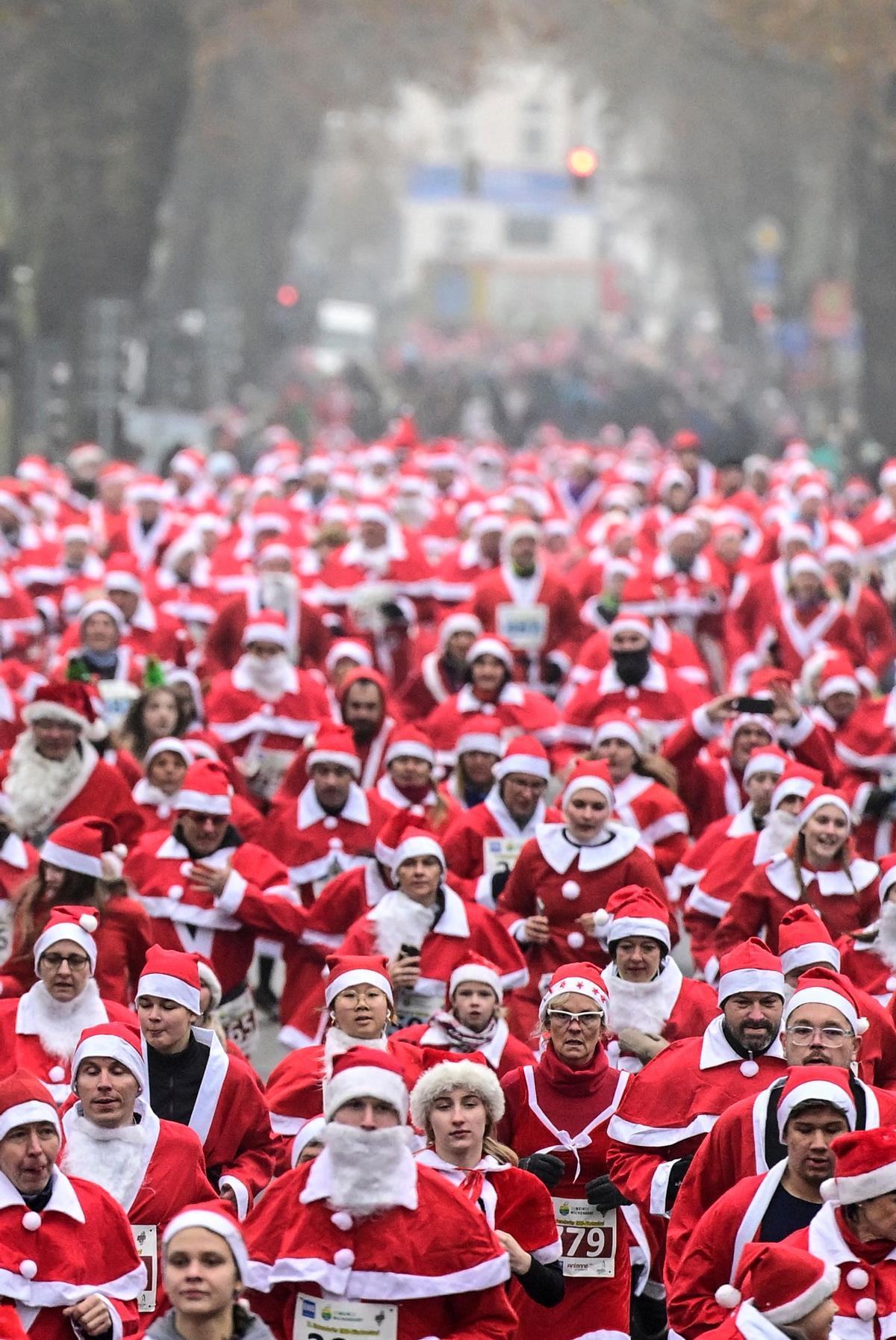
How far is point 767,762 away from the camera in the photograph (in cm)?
1194

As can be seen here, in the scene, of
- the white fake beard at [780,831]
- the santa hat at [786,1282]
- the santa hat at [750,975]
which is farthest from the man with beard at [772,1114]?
the white fake beard at [780,831]

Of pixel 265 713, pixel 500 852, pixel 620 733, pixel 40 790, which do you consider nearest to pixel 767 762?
pixel 620 733

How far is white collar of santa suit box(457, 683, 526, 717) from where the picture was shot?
14.2 meters

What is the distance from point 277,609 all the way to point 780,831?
20.5 ft

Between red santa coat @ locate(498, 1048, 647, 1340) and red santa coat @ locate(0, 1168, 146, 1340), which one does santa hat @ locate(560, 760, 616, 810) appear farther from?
red santa coat @ locate(0, 1168, 146, 1340)

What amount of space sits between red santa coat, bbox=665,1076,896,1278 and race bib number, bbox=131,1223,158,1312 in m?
1.25

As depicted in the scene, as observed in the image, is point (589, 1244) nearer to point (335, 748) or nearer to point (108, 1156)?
point (108, 1156)

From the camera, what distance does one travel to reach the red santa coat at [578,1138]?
26.8 ft

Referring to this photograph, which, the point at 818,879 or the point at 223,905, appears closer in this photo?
the point at 223,905

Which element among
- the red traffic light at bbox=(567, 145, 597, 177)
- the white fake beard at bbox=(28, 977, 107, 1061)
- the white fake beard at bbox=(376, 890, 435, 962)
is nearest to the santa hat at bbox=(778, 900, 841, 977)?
the white fake beard at bbox=(376, 890, 435, 962)

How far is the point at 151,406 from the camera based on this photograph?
138 feet

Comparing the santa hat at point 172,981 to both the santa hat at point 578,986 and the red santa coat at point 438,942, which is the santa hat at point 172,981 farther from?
the red santa coat at point 438,942

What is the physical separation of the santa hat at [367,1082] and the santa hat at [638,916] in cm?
239

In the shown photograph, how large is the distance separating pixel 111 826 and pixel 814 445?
119ft
